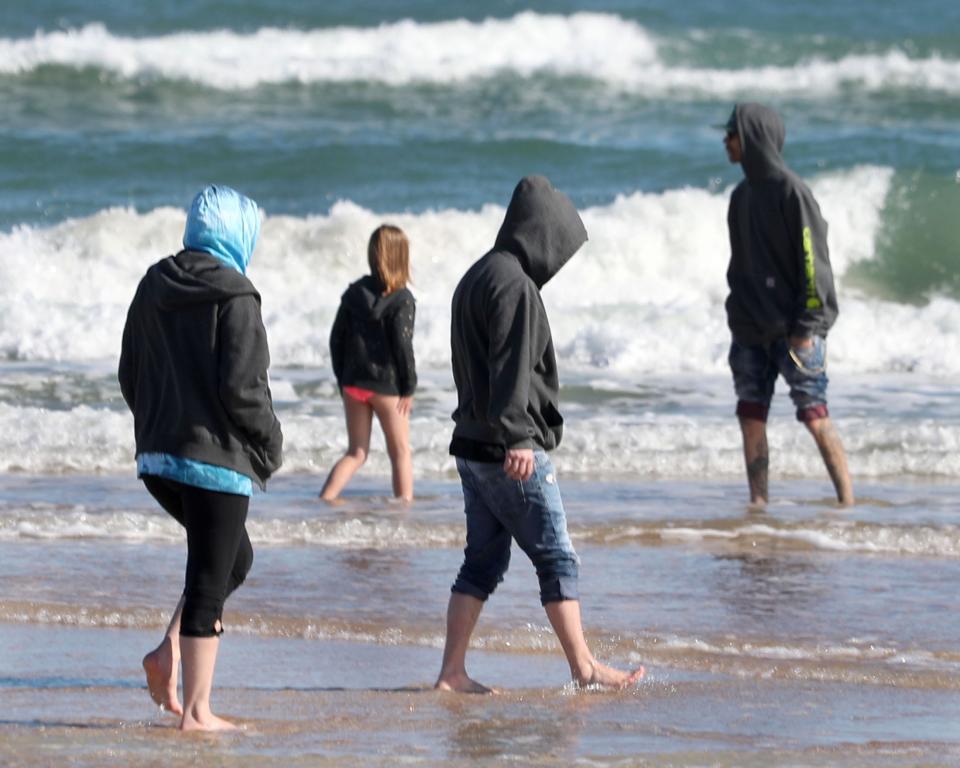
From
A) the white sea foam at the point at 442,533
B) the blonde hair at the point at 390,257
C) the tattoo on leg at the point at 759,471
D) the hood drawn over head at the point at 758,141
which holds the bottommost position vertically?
the white sea foam at the point at 442,533

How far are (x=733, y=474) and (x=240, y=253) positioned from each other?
593 centimetres

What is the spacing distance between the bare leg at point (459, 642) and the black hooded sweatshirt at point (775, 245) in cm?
345

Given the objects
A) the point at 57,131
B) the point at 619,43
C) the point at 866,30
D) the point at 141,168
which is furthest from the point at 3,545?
the point at 866,30

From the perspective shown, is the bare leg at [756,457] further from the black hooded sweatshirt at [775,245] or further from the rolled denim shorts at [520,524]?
the rolled denim shorts at [520,524]

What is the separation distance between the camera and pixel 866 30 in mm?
34438

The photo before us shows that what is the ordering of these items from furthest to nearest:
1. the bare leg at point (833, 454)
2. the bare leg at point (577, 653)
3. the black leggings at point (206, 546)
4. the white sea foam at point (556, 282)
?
1. the white sea foam at point (556, 282)
2. the bare leg at point (833, 454)
3. the bare leg at point (577, 653)
4. the black leggings at point (206, 546)

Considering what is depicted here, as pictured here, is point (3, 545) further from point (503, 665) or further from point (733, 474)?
point (733, 474)

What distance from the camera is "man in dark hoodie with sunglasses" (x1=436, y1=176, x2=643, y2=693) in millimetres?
4988

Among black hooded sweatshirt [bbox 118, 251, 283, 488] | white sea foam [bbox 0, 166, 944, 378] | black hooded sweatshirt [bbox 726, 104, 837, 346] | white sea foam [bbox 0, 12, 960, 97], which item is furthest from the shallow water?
white sea foam [bbox 0, 12, 960, 97]

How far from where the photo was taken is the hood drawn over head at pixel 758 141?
27.6 ft

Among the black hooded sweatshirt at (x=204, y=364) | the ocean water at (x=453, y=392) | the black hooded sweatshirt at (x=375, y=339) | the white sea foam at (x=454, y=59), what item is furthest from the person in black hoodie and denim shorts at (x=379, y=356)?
the white sea foam at (x=454, y=59)

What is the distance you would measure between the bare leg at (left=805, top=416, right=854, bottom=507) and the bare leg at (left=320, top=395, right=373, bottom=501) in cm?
228

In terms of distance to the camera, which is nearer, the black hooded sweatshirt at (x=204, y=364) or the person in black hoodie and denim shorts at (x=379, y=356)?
the black hooded sweatshirt at (x=204, y=364)

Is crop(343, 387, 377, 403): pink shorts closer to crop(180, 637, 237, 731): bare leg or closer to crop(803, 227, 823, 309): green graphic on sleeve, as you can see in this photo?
crop(803, 227, 823, 309): green graphic on sleeve
